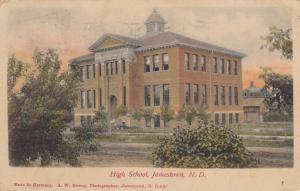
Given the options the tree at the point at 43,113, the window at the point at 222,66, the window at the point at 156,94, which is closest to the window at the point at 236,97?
the window at the point at 222,66

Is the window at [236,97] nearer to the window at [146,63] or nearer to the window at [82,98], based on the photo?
the window at [146,63]

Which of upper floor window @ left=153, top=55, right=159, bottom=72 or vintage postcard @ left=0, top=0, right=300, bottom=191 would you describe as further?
upper floor window @ left=153, top=55, right=159, bottom=72

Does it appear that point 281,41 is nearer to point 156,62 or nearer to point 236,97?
point 236,97

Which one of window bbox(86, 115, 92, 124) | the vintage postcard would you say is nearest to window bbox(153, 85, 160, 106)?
the vintage postcard

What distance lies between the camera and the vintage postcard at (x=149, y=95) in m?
4.57

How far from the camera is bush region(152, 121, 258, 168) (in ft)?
15.0

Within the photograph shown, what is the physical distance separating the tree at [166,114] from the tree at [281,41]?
105 centimetres

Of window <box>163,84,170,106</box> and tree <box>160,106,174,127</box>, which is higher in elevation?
window <box>163,84,170,106</box>

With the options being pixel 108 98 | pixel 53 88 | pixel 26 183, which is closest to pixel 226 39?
pixel 108 98

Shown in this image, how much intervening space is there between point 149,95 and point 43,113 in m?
1.02

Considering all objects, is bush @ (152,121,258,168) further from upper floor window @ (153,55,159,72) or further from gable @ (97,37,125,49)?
gable @ (97,37,125,49)

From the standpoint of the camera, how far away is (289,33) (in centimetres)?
450

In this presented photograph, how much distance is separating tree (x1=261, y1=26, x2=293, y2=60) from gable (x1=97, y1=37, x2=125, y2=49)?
4.39 ft

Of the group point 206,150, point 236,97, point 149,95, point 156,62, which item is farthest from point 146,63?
point 206,150
